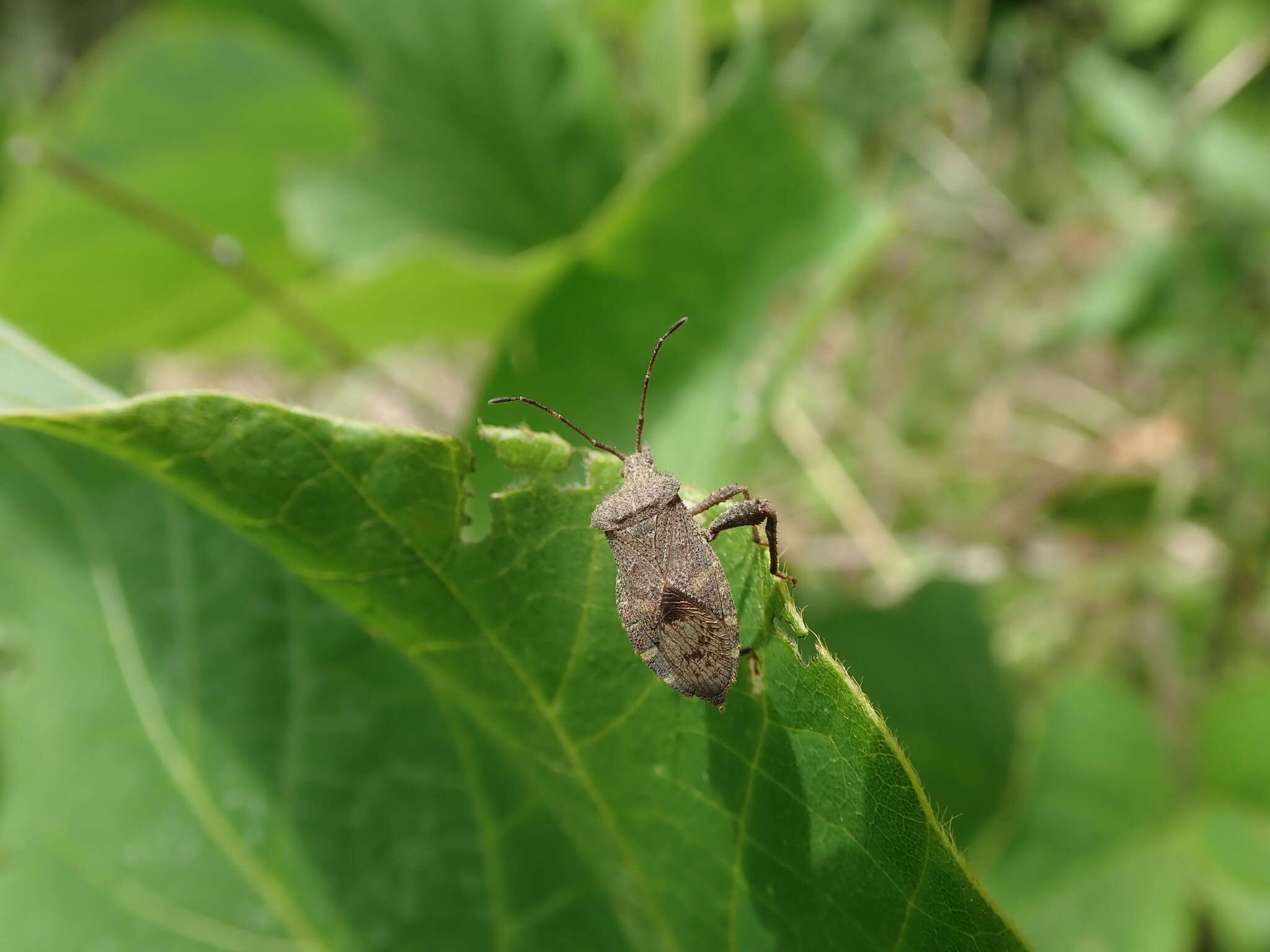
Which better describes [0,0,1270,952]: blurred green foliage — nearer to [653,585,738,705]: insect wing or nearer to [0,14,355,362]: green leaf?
[0,14,355,362]: green leaf

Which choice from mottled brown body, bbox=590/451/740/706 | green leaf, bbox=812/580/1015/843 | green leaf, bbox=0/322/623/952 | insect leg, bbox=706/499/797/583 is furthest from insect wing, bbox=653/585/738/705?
green leaf, bbox=812/580/1015/843

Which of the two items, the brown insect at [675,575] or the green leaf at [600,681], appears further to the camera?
the brown insect at [675,575]

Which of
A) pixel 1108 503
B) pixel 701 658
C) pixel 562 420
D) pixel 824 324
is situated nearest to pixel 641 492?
pixel 562 420

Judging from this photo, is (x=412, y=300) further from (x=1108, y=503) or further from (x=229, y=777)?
(x=1108, y=503)

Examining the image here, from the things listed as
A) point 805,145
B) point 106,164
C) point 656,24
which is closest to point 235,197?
point 106,164

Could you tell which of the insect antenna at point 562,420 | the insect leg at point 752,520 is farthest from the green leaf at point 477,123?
the insect leg at point 752,520

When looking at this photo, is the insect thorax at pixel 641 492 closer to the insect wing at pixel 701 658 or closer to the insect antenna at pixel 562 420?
the insect antenna at pixel 562 420
